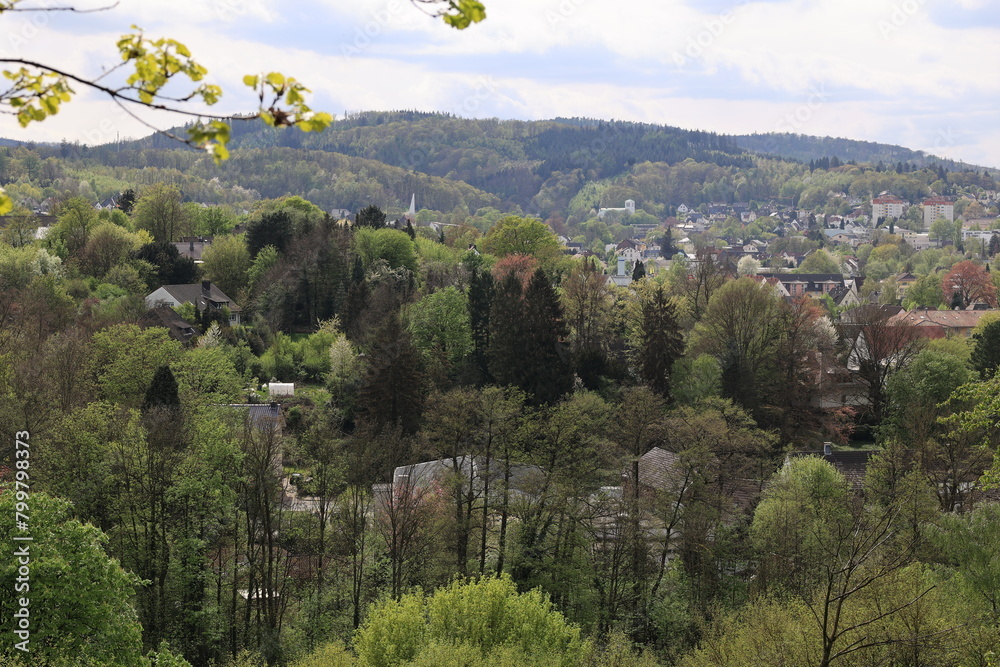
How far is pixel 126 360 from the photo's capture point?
30.4 meters

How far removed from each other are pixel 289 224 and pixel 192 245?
9.74 meters

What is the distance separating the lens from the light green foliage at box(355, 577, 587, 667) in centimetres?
1634

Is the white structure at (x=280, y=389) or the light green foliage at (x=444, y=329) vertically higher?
the light green foliage at (x=444, y=329)

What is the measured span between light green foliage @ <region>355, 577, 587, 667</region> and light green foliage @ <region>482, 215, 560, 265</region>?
40866mm

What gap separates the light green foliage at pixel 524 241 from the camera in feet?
Result: 189

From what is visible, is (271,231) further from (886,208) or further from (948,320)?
(886,208)

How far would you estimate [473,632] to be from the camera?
17.0 m

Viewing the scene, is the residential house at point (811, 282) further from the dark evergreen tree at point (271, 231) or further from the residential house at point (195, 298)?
the residential house at point (195, 298)

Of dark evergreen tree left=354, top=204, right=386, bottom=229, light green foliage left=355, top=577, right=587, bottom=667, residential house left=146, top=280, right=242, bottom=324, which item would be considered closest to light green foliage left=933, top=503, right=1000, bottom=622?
light green foliage left=355, top=577, right=587, bottom=667

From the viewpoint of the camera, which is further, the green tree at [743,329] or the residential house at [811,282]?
the residential house at [811,282]

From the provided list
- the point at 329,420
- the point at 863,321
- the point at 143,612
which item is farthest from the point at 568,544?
the point at 863,321

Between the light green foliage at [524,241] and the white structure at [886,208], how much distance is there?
160 m

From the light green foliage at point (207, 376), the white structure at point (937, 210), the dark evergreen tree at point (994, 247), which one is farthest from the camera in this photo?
the white structure at point (937, 210)

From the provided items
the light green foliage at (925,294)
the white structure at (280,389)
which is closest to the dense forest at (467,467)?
the white structure at (280,389)
